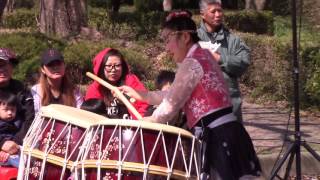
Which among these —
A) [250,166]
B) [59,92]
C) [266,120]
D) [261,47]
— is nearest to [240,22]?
[261,47]

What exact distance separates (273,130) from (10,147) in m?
4.75

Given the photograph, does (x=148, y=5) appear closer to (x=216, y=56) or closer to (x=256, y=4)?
(x=256, y=4)

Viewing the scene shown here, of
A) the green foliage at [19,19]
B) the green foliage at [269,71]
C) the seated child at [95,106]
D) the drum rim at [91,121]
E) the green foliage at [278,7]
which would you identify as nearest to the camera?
the drum rim at [91,121]

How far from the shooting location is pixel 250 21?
17.9 m

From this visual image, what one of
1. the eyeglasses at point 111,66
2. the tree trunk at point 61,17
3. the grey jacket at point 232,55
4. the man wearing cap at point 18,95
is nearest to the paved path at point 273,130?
the grey jacket at point 232,55

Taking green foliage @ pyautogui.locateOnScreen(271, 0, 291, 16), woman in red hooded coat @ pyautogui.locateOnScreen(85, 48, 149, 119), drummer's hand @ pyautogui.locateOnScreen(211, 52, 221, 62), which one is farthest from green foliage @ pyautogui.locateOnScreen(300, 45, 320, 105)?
green foliage @ pyautogui.locateOnScreen(271, 0, 291, 16)

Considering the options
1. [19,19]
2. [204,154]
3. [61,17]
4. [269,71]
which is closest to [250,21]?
[61,17]

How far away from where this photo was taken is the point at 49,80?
519 cm

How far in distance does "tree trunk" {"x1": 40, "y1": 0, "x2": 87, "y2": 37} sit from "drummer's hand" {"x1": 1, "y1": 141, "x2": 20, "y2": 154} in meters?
7.94

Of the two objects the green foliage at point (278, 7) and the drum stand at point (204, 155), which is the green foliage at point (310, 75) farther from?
the green foliage at point (278, 7)

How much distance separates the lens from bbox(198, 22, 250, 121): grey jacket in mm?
4828

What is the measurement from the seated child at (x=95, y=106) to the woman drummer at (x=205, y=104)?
119cm

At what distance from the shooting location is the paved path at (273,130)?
22.1ft

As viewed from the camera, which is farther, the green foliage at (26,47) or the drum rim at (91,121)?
the green foliage at (26,47)
